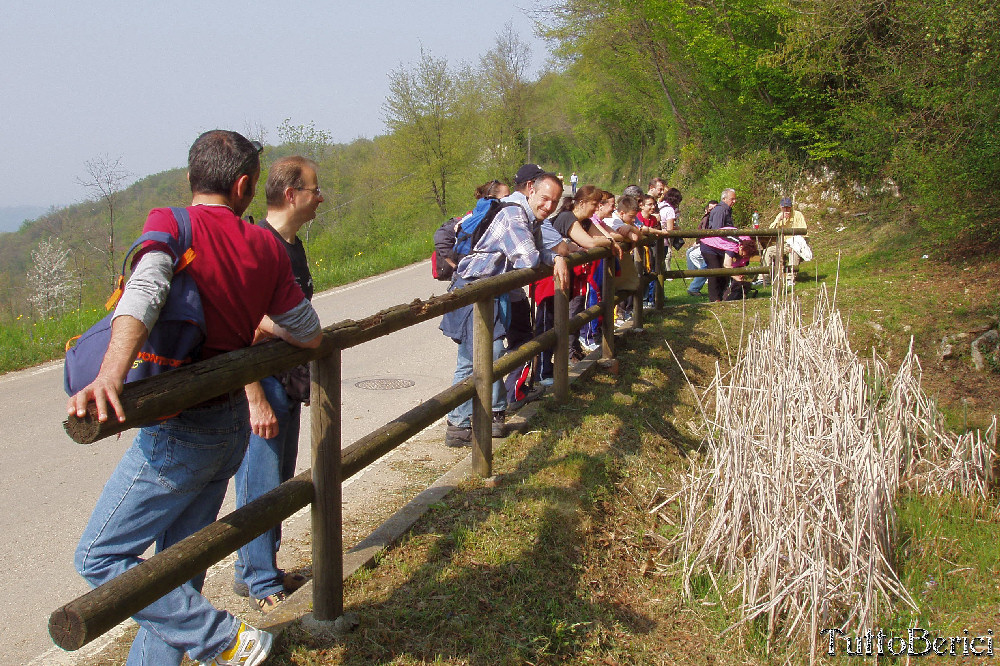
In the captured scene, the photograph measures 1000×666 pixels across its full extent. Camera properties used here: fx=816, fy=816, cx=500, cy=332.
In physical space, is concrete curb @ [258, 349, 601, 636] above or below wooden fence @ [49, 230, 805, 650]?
below

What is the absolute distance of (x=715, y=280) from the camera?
1132 centimetres

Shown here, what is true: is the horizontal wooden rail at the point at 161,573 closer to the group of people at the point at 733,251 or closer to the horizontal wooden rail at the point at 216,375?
the horizontal wooden rail at the point at 216,375

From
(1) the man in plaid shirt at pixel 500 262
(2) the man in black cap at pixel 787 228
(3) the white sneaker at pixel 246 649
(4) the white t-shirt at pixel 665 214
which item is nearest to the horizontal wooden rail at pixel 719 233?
(2) the man in black cap at pixel 787 228

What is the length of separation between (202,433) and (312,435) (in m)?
0.56

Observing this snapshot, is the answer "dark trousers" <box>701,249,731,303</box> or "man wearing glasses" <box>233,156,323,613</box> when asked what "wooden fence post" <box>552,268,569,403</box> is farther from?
"dark trousers" <box>701,249,731,303</box>

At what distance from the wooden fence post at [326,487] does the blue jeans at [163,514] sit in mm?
397

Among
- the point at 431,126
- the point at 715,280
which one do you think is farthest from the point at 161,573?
the point at 431,126

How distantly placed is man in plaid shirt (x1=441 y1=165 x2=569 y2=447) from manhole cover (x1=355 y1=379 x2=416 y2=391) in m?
2.27

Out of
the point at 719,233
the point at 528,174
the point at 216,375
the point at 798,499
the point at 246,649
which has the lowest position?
the point at 798,499

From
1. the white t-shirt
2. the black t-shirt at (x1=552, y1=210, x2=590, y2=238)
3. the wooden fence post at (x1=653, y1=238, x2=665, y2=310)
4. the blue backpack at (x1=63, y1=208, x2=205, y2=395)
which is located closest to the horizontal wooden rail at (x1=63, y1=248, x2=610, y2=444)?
the blue backpack at (x1=63, y1=208, x2=205, y2=395)

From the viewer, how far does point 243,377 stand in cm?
251

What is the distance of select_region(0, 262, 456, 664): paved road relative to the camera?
3793 millimetres

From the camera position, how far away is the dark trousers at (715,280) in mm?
11309

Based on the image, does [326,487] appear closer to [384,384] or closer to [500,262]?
[500,262]
